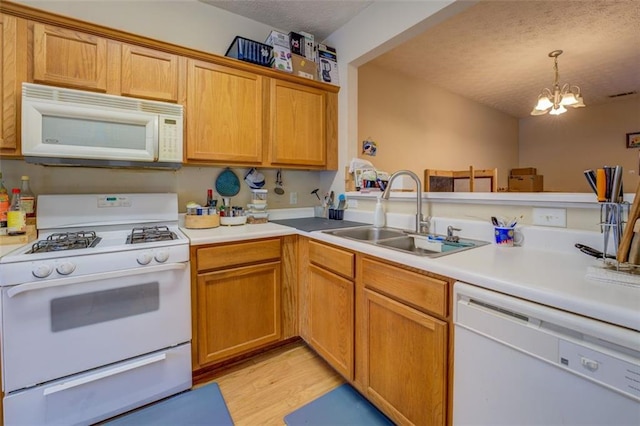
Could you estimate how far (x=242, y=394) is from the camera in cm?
157

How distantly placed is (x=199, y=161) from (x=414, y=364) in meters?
1.70

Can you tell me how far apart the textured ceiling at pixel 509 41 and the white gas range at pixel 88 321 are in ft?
6.26

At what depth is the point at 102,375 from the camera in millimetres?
1312

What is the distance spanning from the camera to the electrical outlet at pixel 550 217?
4.02ft

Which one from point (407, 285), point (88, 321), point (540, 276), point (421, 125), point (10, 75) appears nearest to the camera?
point (540, 276)

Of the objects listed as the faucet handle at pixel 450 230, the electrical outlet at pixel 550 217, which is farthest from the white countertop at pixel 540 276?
the faucet handle at pixel 450 230

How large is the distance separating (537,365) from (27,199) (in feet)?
7.87

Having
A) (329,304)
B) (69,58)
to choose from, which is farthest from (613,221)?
(69,58)

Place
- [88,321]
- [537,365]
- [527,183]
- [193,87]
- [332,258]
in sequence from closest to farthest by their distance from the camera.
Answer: [537,365]
[88,321]
[332,258]
[193,87]
[527,183]

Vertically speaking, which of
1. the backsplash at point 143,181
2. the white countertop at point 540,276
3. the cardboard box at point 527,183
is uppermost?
the cardboard box at point 527,183

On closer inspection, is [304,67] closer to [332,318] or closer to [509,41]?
[332,318]

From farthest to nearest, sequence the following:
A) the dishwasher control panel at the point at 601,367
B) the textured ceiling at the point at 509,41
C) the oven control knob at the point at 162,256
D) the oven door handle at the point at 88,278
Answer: the textured ceiling at the point at 509,41, the oven control knob at the point at 162,256, the oven door handle at the point at 88,278, the dishwasher control panel at the point at 601,367

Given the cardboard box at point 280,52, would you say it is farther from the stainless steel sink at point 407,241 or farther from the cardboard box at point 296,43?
the stainless steel sink at point 407,241

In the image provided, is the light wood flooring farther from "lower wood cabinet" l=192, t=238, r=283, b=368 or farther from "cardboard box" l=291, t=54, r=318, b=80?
"cardboard box" l=291, t=54, r=318, b=80
